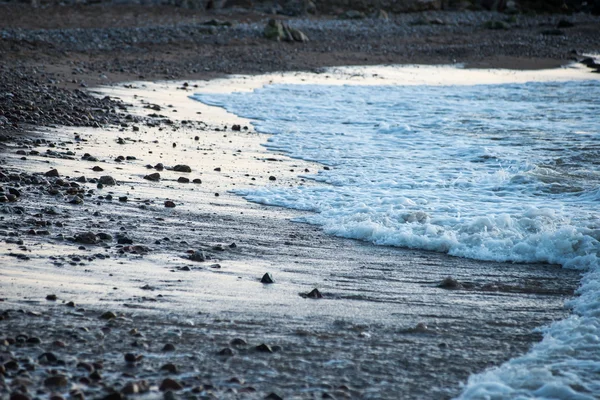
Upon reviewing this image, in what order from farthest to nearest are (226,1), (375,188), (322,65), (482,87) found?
(226,1)
(322,65)
(482,87)
(375,188)

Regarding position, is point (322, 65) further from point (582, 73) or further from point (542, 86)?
point (582, 73)

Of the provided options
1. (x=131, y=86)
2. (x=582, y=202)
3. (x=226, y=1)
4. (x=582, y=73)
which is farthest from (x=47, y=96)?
(x=226, y=1)

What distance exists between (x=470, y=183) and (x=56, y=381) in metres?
6.52

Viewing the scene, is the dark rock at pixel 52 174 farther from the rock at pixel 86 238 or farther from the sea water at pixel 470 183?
the rock at pixel 86 238

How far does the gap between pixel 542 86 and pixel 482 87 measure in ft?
6.32

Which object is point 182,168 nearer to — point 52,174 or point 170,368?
point 52,174

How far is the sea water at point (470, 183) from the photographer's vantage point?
4.23 meters

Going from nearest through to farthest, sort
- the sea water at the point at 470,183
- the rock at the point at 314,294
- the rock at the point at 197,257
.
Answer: the sea water at the point at 470,183
the rock at the point at 314,294
the rock at the point at 197,257

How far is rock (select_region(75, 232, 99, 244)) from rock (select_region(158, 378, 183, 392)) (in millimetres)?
2363

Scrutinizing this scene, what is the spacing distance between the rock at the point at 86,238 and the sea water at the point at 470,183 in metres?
2.15

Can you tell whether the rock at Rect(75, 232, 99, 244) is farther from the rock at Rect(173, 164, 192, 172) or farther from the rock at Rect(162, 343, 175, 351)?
the rock at Rect(173, 164, 192, 172)

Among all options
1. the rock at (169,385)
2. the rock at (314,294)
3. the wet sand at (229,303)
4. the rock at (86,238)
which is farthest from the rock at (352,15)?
the rock at (169,385)

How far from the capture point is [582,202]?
7.99 metres

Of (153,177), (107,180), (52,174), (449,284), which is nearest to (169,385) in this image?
(449,284)
